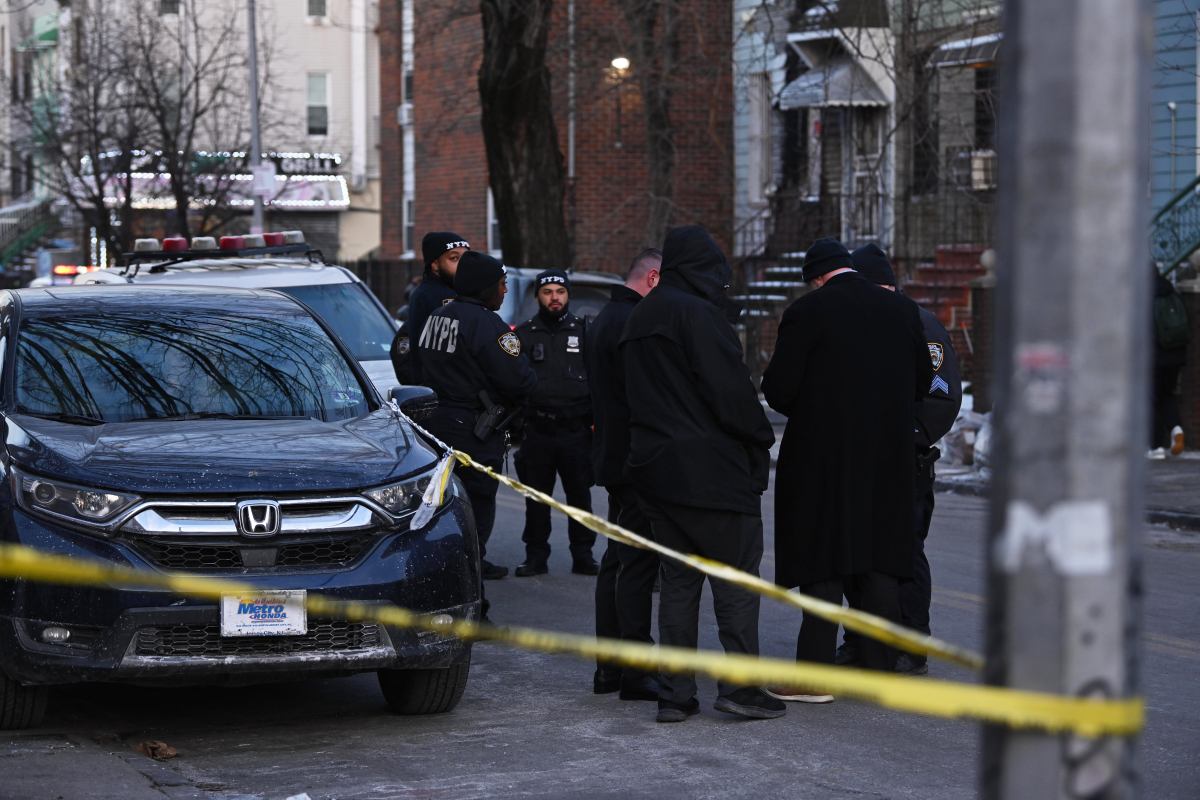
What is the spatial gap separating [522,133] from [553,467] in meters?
11.5

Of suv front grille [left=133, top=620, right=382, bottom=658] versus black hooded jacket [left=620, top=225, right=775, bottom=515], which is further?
black hooded jacket [left=620, top=225, right=775, bottom=515]

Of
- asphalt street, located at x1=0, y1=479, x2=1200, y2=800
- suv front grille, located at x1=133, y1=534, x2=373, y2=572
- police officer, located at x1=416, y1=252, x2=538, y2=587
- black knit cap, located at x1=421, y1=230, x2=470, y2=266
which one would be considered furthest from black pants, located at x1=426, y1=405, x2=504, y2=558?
suv front grille, located at x1=133, y1=534, x2=373, y2=572

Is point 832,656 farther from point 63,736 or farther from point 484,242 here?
point 484,242

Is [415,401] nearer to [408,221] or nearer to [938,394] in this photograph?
[938,394]

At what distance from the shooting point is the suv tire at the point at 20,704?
679cm

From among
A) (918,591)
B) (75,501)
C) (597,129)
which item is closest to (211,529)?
(75,501)

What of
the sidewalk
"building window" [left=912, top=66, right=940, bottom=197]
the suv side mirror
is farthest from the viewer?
"building window" [left=912, top=66, right=940, bottom=197]

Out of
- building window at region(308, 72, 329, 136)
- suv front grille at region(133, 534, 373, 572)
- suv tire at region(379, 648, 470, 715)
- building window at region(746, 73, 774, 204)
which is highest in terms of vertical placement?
building window at region(308, 72, 329, 136)

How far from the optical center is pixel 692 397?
7168 mm

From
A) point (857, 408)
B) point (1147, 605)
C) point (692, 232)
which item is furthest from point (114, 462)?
point (1147, 605)

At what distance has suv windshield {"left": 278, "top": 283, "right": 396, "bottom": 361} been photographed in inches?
532

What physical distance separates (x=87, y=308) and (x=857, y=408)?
11.4 ft

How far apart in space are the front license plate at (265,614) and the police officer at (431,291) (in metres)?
3.86

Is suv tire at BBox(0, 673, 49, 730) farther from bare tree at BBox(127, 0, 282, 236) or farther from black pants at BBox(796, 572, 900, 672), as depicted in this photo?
bare tree at BBox(127, 0, 282, 236)
